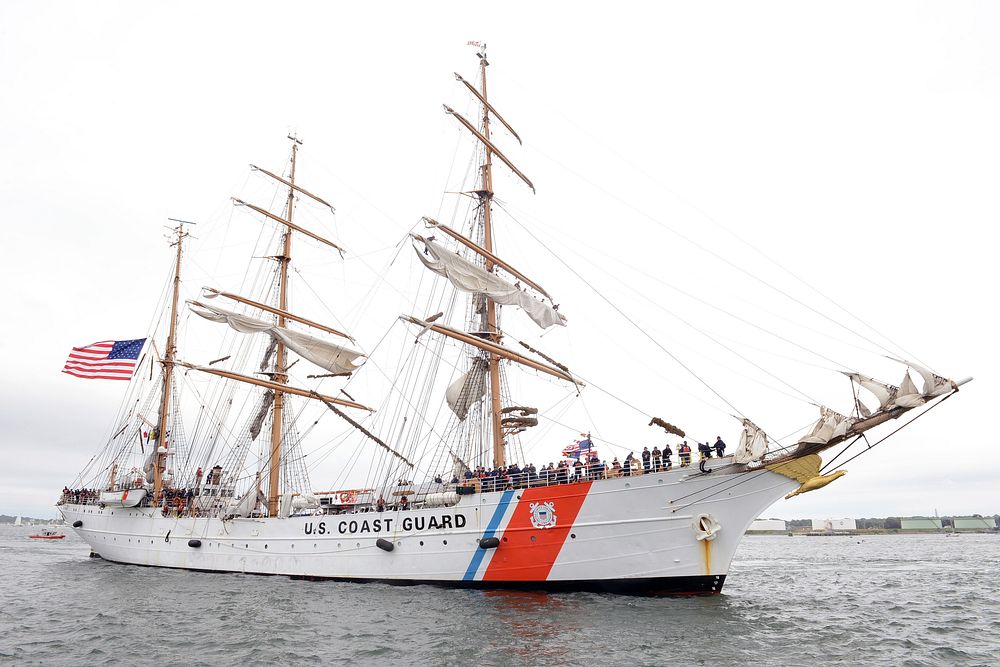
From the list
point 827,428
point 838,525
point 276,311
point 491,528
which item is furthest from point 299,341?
point 838,525

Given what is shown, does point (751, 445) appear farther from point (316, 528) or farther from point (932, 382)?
point (316, 528)

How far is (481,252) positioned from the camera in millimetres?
28703

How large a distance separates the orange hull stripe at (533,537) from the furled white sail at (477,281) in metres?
10.1

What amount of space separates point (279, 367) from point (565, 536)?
21.0 meters

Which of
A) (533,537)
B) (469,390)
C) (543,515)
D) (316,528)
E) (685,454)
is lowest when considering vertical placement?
(316,528)

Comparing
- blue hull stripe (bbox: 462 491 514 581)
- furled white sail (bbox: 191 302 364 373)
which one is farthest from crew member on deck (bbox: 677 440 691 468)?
furled white sail (bbox: 191 302 364 373)

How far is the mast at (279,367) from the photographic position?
105ft

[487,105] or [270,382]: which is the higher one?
[487,105]

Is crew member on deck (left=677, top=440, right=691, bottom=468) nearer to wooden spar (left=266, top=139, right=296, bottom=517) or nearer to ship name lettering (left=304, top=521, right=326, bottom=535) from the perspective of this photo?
ship name lettering (left=304, top=521, right=326, bottom=535)

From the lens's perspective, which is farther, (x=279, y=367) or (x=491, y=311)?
(x=279, y=367)

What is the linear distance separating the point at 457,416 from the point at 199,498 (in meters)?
14.2

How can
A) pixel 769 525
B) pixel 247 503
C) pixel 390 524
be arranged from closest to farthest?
pixel 390 524
pixel 247 503
pixel 769 525

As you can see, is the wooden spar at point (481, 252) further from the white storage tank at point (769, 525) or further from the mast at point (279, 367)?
the white storage tank at point (769, 525)

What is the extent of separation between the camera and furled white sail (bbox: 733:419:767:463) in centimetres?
1855
